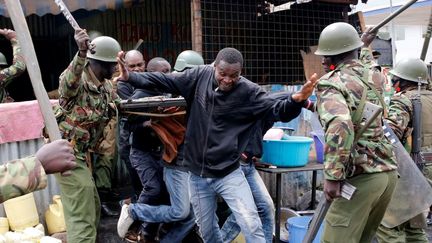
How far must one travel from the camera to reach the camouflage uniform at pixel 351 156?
355 centimetres

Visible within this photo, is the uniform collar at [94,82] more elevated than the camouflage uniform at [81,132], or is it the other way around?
the uniform collar at [94,82]

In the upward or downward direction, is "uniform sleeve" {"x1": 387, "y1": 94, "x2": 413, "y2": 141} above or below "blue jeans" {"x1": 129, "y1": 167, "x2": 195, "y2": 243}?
above

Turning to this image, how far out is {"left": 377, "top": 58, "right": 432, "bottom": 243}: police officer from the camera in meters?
4.89

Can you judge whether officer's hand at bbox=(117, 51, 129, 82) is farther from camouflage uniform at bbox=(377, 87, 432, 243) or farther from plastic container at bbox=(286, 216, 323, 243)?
camouflage uniform at bbox=(377, 87, 432, 243)

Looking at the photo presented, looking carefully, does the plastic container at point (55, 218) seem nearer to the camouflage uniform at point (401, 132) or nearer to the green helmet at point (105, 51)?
the green helmet at point (105, 51)

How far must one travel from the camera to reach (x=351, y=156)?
145 inches

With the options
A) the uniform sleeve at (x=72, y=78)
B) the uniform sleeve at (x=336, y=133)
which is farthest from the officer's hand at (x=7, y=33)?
the uniform sleeve at (x=336, y=133)

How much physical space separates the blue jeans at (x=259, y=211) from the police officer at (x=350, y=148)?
4.04 ft

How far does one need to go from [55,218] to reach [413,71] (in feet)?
13.5

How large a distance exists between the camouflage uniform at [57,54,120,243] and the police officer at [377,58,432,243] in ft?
9.21

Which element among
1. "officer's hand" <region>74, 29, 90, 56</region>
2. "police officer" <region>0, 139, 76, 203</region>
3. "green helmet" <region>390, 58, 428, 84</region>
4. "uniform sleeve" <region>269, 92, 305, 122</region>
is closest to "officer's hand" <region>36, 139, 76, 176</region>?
"police officer" <region>0, 139, 76, 203</region>

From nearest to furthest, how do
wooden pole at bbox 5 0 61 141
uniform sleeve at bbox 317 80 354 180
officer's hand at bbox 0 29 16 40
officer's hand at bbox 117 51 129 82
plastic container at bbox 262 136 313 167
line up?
wooden pole at bbox 5 0 61 141
uniform sleeve at bbox 317 80 354 180
officer's hand at bbox 117 51 129 82
plastic container at bbox 262 136 313 167
officer's hand at bbox 0 29 16 40

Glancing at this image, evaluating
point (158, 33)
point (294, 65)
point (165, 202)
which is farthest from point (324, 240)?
point (158, 33)

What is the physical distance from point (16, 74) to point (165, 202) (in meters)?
2.62
